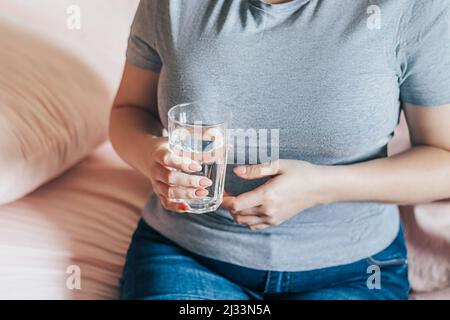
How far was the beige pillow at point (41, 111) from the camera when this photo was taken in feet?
3.43

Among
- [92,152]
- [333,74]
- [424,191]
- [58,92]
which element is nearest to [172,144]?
[333,74]

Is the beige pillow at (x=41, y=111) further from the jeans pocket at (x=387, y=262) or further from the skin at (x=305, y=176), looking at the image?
the jeans pocket at (x=387, y=262)

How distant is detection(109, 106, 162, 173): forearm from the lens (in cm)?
89

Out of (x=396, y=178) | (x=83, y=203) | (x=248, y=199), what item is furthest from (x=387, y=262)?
(x=83, y=203)

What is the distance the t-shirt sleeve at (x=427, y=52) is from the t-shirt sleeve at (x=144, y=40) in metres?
0.31

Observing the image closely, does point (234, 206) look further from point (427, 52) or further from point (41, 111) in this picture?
point (41, 111)

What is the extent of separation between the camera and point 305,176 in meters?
0.80

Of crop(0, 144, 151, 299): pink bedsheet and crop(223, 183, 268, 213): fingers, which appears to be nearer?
crop(223, 183, 268, 213): fingers

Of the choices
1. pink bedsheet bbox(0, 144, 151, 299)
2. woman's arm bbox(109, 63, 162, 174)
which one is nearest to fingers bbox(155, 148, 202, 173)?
woman's arm bbox(109, 63, 162, 174)

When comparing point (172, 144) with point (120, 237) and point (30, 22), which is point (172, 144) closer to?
point (120, 237)

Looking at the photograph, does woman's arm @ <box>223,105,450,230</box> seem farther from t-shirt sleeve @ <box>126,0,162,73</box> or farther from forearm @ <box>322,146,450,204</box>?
t-shirt sleeve @ <box>126,0,162,73</box>

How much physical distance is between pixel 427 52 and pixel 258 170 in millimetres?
240

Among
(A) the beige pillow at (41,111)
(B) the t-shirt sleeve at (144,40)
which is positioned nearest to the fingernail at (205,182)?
(B) the t-shirt sleeve at (144,40)

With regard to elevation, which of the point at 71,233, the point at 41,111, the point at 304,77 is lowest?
the point at 71,233
